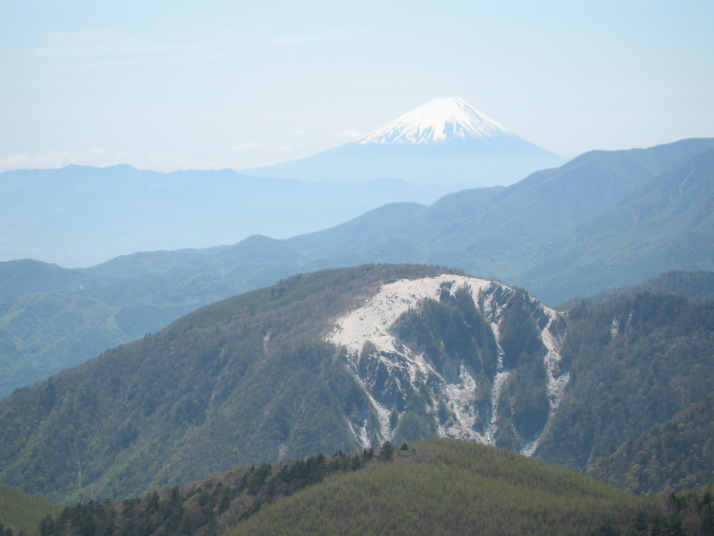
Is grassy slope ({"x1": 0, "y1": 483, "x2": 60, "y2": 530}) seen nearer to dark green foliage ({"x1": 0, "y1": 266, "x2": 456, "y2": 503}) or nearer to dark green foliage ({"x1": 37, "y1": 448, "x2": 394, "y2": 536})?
dark green foliage ({"x1": 37, "y1": 448, "x2": 394, "y2": 536})

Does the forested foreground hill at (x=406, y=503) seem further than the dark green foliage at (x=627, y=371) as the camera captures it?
No

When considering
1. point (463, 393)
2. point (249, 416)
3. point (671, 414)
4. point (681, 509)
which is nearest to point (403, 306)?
point (463, 393)

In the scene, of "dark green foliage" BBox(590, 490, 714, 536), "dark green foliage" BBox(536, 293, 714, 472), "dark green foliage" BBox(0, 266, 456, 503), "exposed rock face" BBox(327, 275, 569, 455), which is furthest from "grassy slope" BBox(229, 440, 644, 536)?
"dark green foliage" BBox(0, 266, 456, 503)

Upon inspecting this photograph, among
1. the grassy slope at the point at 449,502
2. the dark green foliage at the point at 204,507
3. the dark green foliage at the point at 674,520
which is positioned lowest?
the dark green foliage at the point at 204,507

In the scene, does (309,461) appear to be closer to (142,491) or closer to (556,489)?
(556,489)

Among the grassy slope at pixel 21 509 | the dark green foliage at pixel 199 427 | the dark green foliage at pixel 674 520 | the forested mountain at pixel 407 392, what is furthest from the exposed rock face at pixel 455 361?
the dark green foliage at pixel 674 520

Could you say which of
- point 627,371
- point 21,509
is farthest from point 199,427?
point 627,371

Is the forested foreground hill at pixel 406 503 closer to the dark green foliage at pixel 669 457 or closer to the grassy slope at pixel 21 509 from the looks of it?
the grassy slope at pixel 21 509
